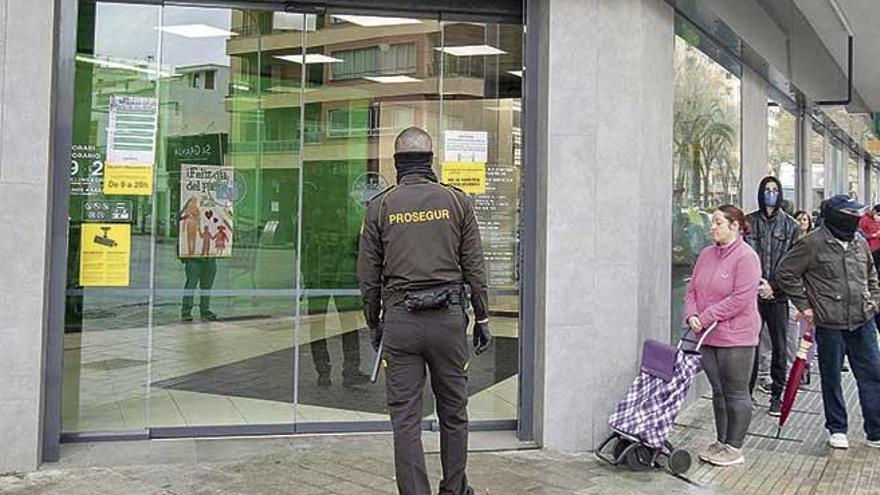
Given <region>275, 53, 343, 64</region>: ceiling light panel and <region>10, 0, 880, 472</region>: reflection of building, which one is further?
<region>275, 53, 343, 64</region>: ceiling light panel

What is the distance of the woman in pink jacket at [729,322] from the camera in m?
5.74

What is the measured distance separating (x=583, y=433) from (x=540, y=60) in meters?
2.67

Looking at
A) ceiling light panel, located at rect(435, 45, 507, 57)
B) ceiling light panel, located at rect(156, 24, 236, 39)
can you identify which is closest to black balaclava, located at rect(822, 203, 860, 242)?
ceiling light panel, located at rect(435, 45, 507, 57)

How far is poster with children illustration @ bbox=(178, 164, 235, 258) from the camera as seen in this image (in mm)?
6695

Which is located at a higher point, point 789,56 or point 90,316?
point 789,56

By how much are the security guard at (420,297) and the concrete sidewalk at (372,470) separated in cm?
71

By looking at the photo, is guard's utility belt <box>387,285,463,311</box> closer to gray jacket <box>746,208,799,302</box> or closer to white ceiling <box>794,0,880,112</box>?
gray jacket <box>746,208,799,302</box>

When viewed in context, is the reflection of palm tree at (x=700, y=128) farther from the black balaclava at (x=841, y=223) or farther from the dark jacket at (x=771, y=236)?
the black balaclava at (x=841, y=223)

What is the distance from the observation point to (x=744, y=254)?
5.78m

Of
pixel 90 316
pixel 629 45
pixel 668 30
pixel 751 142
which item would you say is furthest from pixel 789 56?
pixel 90 316

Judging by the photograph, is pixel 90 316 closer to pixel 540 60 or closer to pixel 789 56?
pixel 540 60

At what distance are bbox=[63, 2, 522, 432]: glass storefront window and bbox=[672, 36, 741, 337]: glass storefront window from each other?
1745mm

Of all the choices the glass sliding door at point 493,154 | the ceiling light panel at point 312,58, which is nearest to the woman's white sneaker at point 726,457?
the glass sliding door at point 493,154

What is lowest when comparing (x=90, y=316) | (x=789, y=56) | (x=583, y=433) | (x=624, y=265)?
(x=583, y=433)
